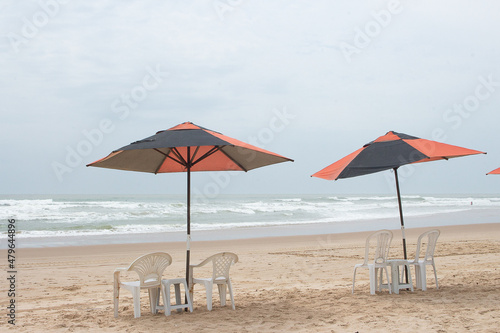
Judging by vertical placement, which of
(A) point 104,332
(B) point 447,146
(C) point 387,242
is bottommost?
(A) point 104,332

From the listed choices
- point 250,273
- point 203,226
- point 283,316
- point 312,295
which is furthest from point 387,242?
point 203,226

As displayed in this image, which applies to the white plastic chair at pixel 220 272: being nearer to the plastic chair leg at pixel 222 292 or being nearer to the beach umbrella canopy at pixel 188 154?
the plastic chair leg at pixel 222 292

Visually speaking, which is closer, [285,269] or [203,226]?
[285,269]

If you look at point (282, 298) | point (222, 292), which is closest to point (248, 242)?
point (282, 298)

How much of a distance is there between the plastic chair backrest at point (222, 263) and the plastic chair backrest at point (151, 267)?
59 cm

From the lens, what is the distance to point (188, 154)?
237 inches

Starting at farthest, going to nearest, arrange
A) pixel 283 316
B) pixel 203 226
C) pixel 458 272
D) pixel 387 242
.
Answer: pixel 203 226
pixel 458 272
pixel 387 242
pixel 283 316

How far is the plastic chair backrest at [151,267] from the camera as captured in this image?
543 centimetres

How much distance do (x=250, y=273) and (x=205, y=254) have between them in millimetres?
3494

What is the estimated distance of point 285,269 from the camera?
9.67 metres

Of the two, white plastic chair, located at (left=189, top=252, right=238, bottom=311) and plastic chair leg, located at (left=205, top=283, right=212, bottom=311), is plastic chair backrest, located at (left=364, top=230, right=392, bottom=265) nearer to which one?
white plastic chair, located at (left=189, top=252, right=238, bottom=311)

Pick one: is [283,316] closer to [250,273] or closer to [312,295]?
[312,295]

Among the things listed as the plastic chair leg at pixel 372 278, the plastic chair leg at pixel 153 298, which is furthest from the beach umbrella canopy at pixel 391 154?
the plastic chair leg at pixel 153 298

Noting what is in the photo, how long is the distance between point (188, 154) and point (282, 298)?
2.24 metres
